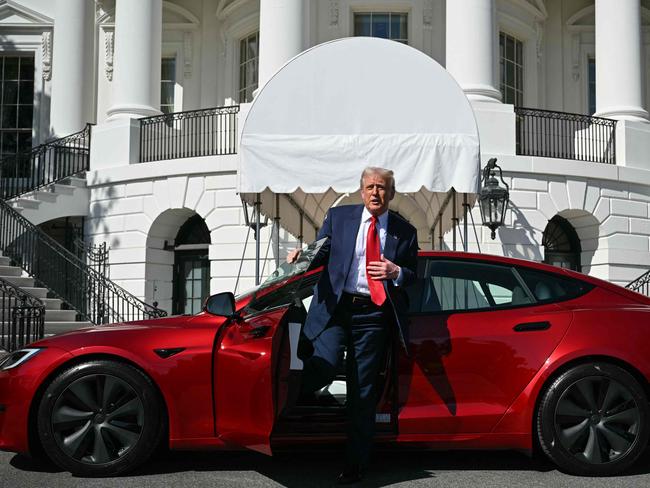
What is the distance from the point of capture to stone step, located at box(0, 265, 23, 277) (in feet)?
43.8

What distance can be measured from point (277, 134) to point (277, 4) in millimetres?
7846

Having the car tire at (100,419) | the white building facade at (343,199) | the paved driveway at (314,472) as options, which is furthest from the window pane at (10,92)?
the car tire at (100,419)

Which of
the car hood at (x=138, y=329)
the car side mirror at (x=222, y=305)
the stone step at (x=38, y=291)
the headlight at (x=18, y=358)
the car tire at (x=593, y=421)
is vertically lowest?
the car tire at (x=593, y=421)

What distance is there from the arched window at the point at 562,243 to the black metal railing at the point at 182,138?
7326 mm

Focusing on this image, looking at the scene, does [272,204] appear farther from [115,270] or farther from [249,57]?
[249,57]

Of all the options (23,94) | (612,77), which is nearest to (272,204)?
(612,77)

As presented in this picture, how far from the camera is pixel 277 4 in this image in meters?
16.1

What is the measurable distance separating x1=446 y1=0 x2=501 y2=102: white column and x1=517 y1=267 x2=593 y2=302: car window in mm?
11091

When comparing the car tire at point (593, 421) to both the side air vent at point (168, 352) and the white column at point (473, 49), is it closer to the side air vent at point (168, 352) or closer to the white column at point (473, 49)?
the side air vent at point (168, 352)

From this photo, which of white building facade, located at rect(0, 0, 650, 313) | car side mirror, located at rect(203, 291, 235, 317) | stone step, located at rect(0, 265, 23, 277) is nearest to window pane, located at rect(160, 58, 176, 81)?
white building facade, located at rect(0, 0, 650, 313)

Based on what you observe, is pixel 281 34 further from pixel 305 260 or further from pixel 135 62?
pixel 305 260

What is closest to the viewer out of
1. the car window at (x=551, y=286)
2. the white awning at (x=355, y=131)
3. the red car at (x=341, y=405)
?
the red car at (x=341, y=405)

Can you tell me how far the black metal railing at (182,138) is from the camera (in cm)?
1733

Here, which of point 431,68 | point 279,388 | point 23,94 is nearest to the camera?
point 279,388
